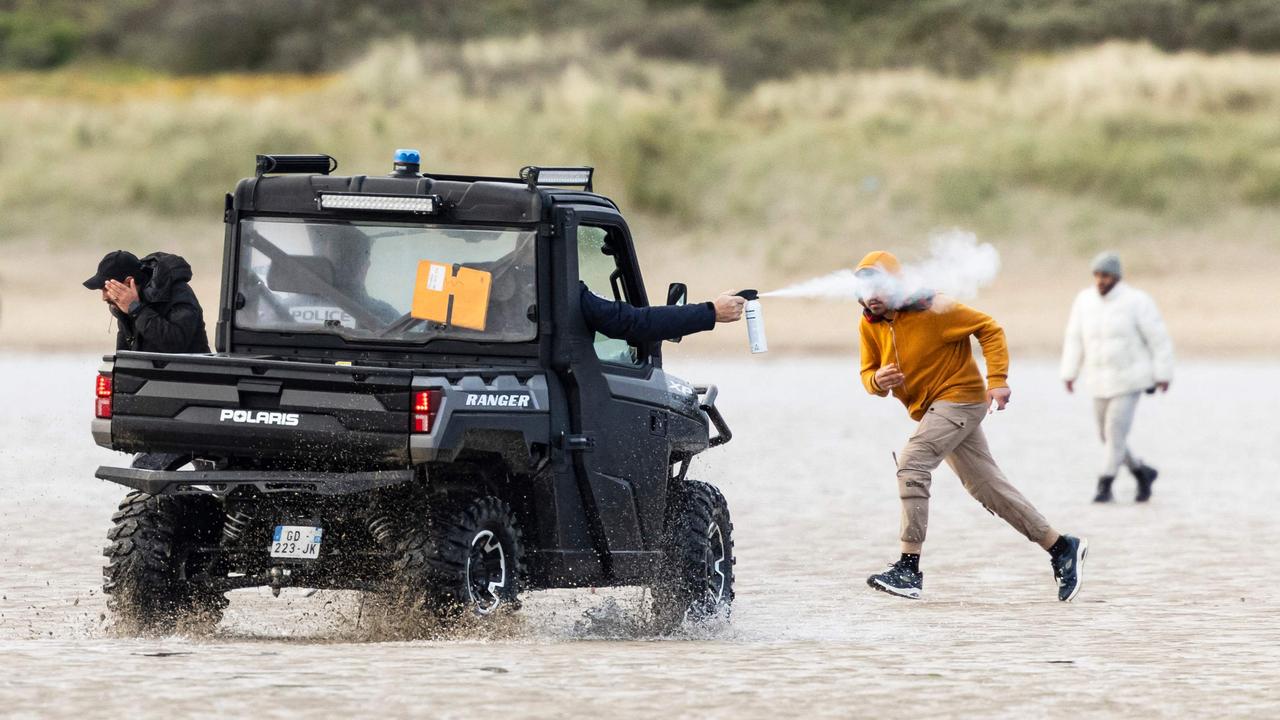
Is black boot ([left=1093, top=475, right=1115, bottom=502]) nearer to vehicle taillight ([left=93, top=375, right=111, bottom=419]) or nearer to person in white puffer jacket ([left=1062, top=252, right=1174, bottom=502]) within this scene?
person in white puffer jacket ([left=1062, top=252, right=1174, bottom=502])

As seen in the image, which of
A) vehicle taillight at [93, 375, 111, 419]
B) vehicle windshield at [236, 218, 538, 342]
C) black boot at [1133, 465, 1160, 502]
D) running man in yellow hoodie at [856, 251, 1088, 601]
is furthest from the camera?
black boot at [1133, 465, 1160, 502]

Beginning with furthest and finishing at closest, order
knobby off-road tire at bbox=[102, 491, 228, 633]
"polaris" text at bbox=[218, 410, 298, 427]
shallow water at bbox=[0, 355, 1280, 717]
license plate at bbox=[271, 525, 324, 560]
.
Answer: knobby off-road tire at bbox=[102, 491, 228, 633], license plate at bbox=[271, 525, 324, 560], "polaris" text at bbox=[218, 410, 298, 427], shallow water at bbox=[0, 355, 1280, 717]

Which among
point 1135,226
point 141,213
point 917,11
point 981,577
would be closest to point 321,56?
point 917,11

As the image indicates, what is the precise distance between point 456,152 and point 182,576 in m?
40.1

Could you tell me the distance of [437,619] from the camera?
31.2ft

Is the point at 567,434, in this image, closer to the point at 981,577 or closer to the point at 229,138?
the point at 981,577

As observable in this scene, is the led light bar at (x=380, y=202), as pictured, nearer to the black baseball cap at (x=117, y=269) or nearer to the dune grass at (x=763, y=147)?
the black baseball cap at (x=117, y=269)

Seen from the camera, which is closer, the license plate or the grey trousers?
the license plate

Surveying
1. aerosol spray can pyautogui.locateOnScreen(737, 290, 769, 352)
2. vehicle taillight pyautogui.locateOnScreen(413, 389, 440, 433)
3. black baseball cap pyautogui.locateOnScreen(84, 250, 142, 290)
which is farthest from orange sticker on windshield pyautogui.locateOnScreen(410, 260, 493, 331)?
black baseball cap pyautogui.locateOnScreen(84, 250, 142, 290)

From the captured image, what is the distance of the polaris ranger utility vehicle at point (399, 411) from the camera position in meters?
9.38

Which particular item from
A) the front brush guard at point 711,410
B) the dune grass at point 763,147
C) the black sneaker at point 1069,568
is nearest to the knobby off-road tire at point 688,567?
the front brush guard at point 711,410

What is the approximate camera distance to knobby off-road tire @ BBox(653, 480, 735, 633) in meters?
10.8

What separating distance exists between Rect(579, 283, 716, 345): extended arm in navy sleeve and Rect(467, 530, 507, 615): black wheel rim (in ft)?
3.23

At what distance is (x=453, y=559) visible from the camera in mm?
9414
